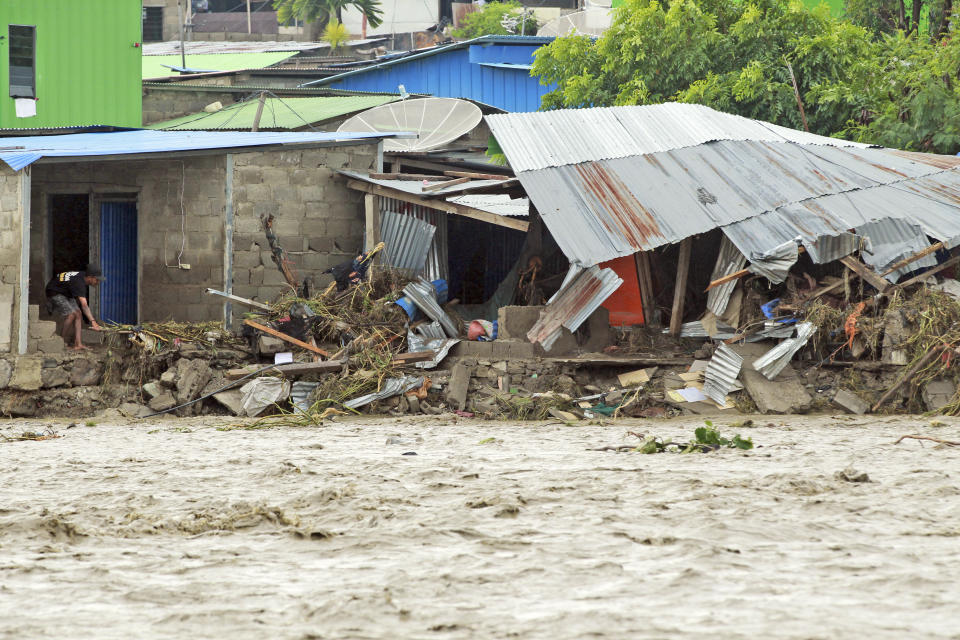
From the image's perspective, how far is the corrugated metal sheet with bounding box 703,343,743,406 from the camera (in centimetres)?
1166

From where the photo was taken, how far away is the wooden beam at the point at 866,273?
11961 mm

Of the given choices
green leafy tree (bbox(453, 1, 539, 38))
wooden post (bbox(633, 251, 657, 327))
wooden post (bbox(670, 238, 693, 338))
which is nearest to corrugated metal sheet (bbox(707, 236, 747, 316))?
wooden post (bbox(670, 238, 693, 338))

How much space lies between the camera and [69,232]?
14.9 m

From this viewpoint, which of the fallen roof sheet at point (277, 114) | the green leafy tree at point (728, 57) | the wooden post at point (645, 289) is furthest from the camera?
the green leafy tree at point (728, 57)

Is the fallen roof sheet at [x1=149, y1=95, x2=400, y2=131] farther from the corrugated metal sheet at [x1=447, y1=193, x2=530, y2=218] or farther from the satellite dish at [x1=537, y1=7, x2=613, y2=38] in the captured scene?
the satellite dish at [x1=537, y1=7, x2=613, y2=38]

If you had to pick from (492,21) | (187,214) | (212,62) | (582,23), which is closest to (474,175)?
(187,214)

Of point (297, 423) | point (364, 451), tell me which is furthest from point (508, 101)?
point (364, 451)

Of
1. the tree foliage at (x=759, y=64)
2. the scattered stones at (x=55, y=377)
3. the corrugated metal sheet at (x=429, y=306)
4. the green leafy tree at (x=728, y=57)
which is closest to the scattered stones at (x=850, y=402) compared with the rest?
the corrugated metal sheet at (x=429, y=306)

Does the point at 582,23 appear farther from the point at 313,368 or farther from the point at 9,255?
the point at 9,255

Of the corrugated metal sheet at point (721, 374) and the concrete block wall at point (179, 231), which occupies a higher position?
the concrete block wall at point (179, 231)

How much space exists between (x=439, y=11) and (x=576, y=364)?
3376 centimetres

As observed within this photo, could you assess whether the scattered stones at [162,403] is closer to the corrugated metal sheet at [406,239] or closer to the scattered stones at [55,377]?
the scattered stones at [55,377]

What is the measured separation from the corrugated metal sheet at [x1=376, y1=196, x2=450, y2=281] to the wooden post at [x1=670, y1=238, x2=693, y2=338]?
3347 mm

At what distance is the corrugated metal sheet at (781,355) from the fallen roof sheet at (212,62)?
18804 millimetres
